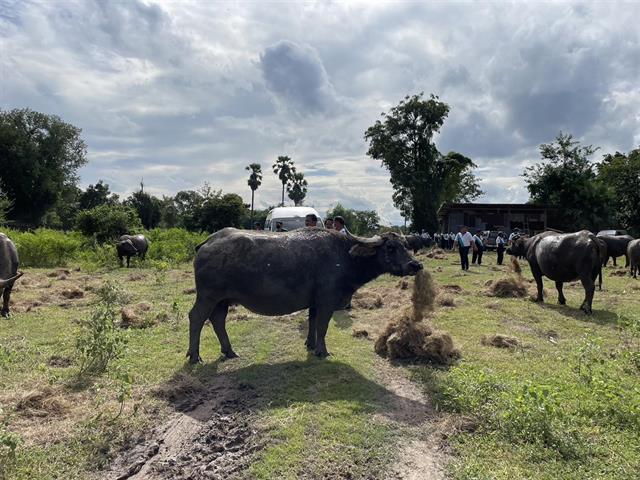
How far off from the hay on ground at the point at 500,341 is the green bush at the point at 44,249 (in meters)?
22.6

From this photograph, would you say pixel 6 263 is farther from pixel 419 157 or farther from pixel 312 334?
pixel 419 157

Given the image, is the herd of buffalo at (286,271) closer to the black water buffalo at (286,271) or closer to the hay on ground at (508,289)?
the black water buffalo at (286,271)

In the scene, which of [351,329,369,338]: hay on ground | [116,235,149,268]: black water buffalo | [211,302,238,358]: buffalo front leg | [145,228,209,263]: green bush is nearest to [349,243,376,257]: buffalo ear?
[351,329,369,338]: hay on ground

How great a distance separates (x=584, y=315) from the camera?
10.9m

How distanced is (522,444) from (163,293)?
488 inches

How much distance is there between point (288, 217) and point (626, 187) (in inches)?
1471

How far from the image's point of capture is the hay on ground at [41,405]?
5.10 metres

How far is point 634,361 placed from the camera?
6715 millimetres

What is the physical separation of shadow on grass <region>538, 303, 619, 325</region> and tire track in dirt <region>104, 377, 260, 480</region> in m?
8.36

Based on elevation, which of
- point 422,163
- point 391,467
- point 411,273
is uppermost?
point 422,163

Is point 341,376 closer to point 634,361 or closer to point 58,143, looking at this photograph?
point 634,361

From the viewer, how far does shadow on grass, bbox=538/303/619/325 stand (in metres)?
10.3

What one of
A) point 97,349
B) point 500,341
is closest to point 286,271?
point 97,349

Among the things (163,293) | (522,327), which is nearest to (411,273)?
(522,327)
